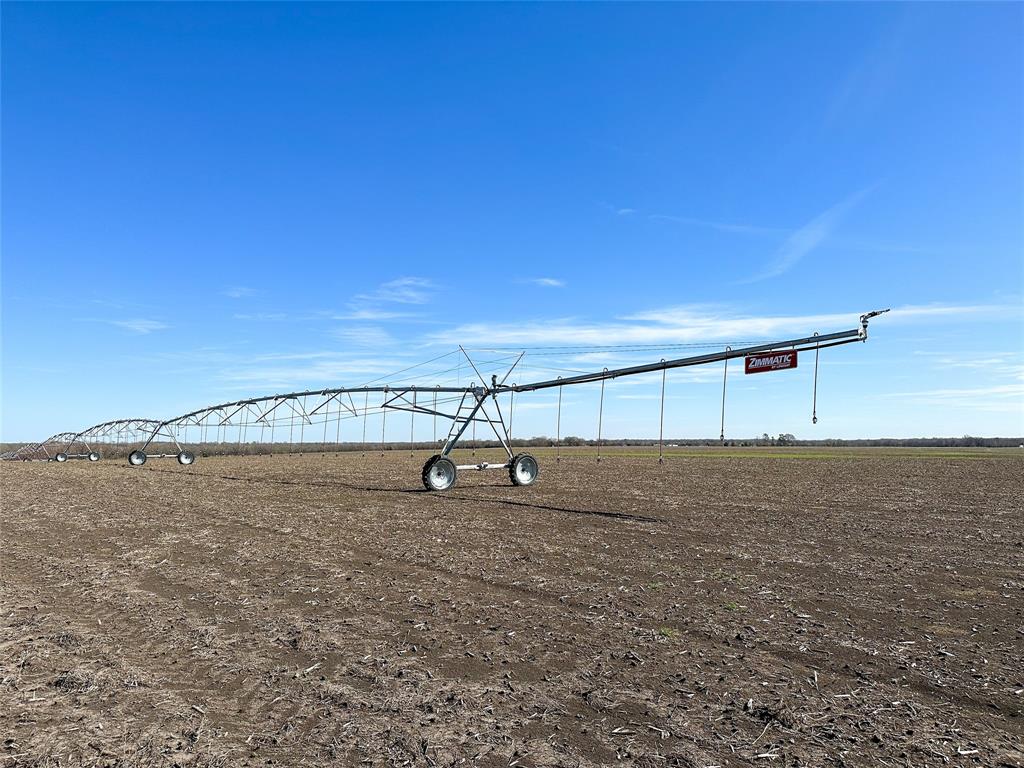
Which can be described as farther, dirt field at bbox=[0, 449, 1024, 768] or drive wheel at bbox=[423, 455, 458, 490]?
drive wheel at bbox=[423, 455, 458, 490]

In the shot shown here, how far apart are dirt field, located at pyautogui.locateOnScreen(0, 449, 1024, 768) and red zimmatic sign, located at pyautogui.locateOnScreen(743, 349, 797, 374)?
545 cm

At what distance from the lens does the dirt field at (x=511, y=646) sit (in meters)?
5.36

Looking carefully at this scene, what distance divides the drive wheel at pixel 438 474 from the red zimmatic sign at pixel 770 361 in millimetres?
13970

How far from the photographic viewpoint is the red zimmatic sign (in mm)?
19812

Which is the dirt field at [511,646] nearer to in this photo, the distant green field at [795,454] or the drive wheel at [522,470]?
the drive wheel at [522,470]

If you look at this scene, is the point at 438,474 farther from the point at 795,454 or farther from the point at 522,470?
the point at 795,454

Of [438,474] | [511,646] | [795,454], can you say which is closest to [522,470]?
[438,474]

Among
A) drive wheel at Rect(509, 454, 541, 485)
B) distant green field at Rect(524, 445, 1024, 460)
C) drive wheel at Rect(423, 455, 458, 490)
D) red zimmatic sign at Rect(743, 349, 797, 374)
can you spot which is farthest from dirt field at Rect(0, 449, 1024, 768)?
distant green field at Rect(524, 445, 1024, 460)

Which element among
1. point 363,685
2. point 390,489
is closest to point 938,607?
point 363,685

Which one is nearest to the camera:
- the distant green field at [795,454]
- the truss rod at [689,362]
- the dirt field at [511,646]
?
the dirt field at [511,646]

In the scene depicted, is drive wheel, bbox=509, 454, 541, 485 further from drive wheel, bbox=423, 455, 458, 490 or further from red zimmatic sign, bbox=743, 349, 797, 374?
red zimmatic sign, bbox=743, 349, 797, 374

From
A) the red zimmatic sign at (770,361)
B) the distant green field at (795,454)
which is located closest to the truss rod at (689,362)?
the red zimmatic sign at (770,361)

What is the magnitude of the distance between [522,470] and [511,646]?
22872mm

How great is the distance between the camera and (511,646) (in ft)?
25.4
